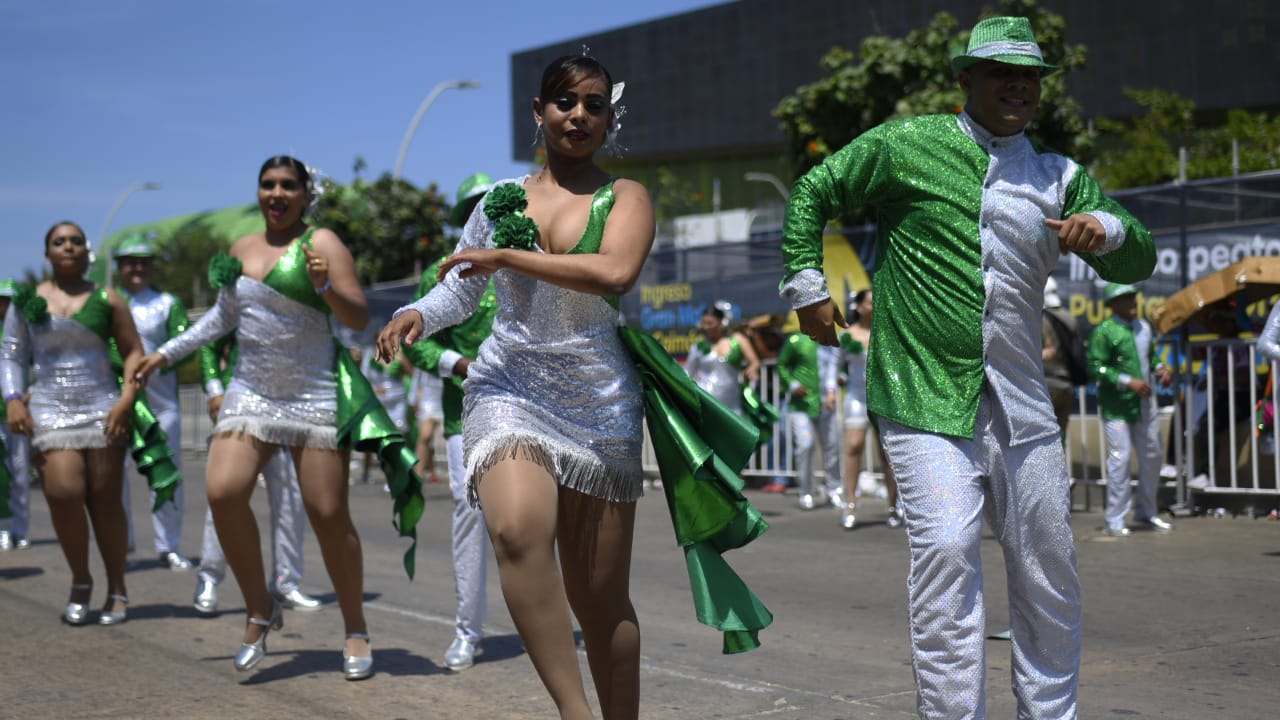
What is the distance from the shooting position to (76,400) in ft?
26.2

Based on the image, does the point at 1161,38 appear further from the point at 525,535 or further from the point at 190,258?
the point at 190,258

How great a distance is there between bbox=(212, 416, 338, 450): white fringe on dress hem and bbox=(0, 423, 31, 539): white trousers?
6526 millimetres

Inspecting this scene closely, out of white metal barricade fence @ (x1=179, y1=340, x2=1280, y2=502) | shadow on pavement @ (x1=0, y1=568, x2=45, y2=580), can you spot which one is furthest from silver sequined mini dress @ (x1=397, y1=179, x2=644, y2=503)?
white metal barricade fence @ (x1=179, y1=340, x2=1280, y2=502)

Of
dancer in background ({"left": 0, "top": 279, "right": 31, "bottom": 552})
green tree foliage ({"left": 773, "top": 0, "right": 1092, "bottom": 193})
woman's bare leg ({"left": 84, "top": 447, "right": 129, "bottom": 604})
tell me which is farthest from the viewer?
green tree foliage ({"left": 773, "top": 0, "right": 1092, "bottom": 193})

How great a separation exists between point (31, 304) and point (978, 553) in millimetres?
5776

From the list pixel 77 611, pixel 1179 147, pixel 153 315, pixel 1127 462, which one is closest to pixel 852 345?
pixel 1127 462

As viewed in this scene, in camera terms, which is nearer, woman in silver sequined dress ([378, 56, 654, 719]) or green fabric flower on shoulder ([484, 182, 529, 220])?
woman in silver sequined dress ([378, 56, 654, 719])

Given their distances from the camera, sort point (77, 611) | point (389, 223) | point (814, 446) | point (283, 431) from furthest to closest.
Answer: point (389, 223)
point (814, 446)
point (77, 611)
point (283, 431)

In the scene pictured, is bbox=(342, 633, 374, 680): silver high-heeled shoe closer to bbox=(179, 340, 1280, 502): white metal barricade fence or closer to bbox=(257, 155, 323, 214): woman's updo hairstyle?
bbox=(257, 155, 323, 214): woman's updo hairstyle

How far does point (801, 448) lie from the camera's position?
14.8 meters

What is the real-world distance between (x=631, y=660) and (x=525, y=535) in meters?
0.52

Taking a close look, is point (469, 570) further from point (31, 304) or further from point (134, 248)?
point (134, 248)

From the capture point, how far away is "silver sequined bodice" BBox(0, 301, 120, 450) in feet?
26.1

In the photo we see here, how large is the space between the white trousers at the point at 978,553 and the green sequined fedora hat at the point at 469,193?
3042 millimetres
